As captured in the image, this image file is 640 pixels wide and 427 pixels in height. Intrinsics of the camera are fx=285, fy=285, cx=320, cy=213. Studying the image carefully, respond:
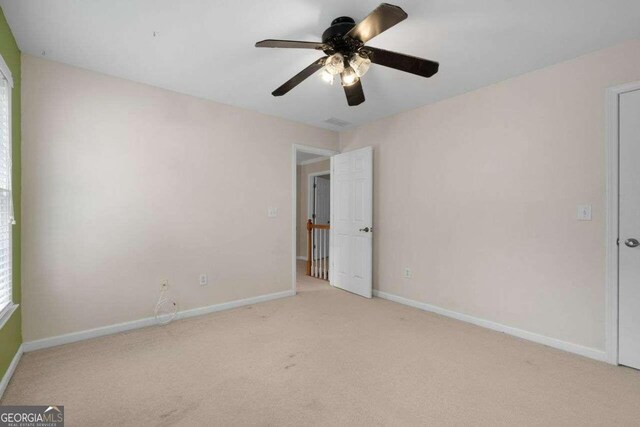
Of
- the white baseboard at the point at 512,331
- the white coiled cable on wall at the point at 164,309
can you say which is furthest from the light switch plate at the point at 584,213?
the white coiled cable on wall at the point at 164,309

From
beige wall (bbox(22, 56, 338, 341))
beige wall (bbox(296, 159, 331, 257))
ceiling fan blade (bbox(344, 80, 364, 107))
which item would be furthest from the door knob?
beige wall (bbox(296, 159, 331, 257))

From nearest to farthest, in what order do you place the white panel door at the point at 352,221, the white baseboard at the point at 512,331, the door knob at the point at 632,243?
the door knob at the point at 632,243 → the white baseboard at the point at 512,331 → the white panel door at the point at 352,221

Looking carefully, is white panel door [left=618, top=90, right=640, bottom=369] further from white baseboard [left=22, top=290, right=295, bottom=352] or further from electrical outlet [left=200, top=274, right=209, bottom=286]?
electrical outlet [left=200, top=274, right=209, bottom=286]

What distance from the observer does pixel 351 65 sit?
1.86 m

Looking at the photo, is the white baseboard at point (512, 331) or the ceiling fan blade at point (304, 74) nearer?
the ceiling fan blade at point (304, 74)

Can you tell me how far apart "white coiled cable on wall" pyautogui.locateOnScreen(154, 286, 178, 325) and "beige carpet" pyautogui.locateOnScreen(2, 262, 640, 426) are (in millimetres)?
160

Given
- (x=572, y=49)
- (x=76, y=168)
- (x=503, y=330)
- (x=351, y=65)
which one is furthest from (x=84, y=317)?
(x=572, y=49)

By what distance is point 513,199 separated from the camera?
8.83 ft

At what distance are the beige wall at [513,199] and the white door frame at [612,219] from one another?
4 cm

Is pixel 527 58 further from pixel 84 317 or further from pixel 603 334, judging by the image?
pixel 84 317

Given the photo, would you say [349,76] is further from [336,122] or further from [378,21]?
[336,122]

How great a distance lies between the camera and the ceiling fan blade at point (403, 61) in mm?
1770

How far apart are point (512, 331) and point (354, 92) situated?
8.55ft

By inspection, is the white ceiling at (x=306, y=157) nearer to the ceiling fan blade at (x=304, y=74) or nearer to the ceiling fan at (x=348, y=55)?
the ceiling fan blade at (x=304, y=74)
